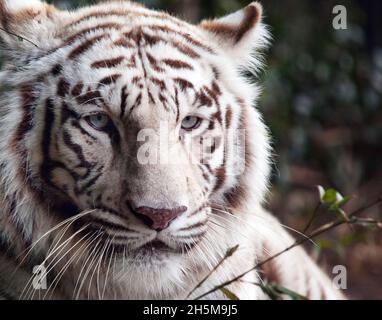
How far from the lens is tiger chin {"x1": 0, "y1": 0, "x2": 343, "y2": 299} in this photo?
10.2 ft

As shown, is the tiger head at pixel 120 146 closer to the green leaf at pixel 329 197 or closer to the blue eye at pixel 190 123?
the blue eye at pixel 190 123

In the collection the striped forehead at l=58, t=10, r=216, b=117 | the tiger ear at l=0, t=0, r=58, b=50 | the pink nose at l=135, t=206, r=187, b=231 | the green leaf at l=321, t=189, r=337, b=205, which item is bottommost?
the pink nose at l=135, t=206, r=187, b=231

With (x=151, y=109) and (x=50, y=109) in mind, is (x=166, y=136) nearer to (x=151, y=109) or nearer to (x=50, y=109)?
(x=151, y=109)

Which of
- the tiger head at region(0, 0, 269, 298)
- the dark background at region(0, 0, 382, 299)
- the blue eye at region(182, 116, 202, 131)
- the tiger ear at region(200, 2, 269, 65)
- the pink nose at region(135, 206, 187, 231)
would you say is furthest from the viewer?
the dark background at region(0, 0, 382, 299)

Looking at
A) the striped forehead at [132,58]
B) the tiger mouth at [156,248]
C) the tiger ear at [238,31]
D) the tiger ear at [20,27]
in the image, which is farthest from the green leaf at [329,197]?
the tiger ear at [20,27]

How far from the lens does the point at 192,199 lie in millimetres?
3164

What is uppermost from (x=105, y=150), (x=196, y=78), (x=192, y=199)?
(x=196, y=78)

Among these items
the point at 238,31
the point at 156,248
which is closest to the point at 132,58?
the point at 238,31

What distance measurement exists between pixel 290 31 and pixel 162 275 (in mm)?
5027

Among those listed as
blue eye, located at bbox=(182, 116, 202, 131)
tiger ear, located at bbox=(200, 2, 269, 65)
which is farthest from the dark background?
blue eye, located at bbox=(182, 116, 202, 131)

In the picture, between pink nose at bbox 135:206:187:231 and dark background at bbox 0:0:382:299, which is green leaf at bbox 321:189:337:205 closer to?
pink nose at bbox 135:206:187:231

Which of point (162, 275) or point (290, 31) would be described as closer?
point (162, 275)
